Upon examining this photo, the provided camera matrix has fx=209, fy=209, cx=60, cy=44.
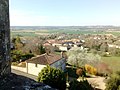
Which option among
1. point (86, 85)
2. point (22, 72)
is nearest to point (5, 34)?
point (86, 85)

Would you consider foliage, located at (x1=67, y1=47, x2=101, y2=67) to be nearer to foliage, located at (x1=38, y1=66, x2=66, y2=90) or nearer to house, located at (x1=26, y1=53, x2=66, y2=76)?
house, located at (x1=26, y1=53, x2=66, y2=76)

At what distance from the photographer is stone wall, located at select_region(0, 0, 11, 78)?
7.05 m

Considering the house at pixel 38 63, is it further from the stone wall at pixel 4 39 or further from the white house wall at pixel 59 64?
the stone wall at pixel 4 39

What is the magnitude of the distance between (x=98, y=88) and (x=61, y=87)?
18.6ft

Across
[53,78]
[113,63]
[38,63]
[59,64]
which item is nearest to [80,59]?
[59,64]

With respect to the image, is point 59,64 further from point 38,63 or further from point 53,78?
point 53,78

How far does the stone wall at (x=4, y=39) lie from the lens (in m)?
7.05

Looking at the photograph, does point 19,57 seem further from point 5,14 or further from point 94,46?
point 94,46

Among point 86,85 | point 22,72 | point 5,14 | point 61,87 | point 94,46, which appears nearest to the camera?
point 5,14

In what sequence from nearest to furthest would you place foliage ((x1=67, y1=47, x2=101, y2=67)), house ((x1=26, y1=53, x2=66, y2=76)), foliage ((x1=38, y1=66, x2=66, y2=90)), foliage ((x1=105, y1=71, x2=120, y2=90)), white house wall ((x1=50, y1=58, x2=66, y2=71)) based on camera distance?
1. foliage ((x1=38, y1=66, x2=66, y2=90))
2. foliage ((x1=105, y1=71, x2=120, y2=90))
3. house ((x1=26, y1=53, x2=66, y2=76))
4. white house wall ((x1=50, y1=58, x2=66, y2=71))
5. foliage ((x1=67, y1=47, x2=101, y2=67))

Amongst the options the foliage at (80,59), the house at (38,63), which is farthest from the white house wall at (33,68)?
the foliage at (80,59)

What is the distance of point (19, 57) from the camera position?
3531 cm

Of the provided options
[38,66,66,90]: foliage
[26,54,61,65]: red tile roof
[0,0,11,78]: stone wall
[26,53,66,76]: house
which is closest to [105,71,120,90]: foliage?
[38,66,66,90]: foliage

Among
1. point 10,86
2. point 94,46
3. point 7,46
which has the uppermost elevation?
point 7,46
